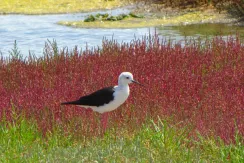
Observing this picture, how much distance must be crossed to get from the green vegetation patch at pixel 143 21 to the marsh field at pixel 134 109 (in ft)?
24.7

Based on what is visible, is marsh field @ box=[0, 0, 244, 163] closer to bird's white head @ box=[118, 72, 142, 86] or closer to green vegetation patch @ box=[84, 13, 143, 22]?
bird's white head @ box=[118, 72, 142, 86]

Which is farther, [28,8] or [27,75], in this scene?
[28,8]

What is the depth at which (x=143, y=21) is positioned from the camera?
2084 centimetres

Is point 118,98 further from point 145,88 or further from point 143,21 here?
point 143,21

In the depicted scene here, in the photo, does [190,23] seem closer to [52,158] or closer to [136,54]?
[136,54]

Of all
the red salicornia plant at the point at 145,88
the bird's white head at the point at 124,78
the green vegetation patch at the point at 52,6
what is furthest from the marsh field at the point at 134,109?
the green vegetation patch at the point at 52,6

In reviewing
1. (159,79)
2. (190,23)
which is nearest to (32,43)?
(190,23)

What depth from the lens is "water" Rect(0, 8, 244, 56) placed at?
18.2 m

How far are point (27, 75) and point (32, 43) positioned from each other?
7553 millimetres

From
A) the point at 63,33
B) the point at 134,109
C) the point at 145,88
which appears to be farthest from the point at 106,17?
the point at 134,109

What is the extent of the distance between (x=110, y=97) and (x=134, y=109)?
1.92ft

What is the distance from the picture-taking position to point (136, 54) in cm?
1198

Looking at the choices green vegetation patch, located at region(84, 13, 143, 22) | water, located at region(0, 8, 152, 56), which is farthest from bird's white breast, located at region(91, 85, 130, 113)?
green vegetation patch, located at region(84, 13, 143, 22)

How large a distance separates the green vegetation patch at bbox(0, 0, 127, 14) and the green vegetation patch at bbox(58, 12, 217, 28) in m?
2.62
